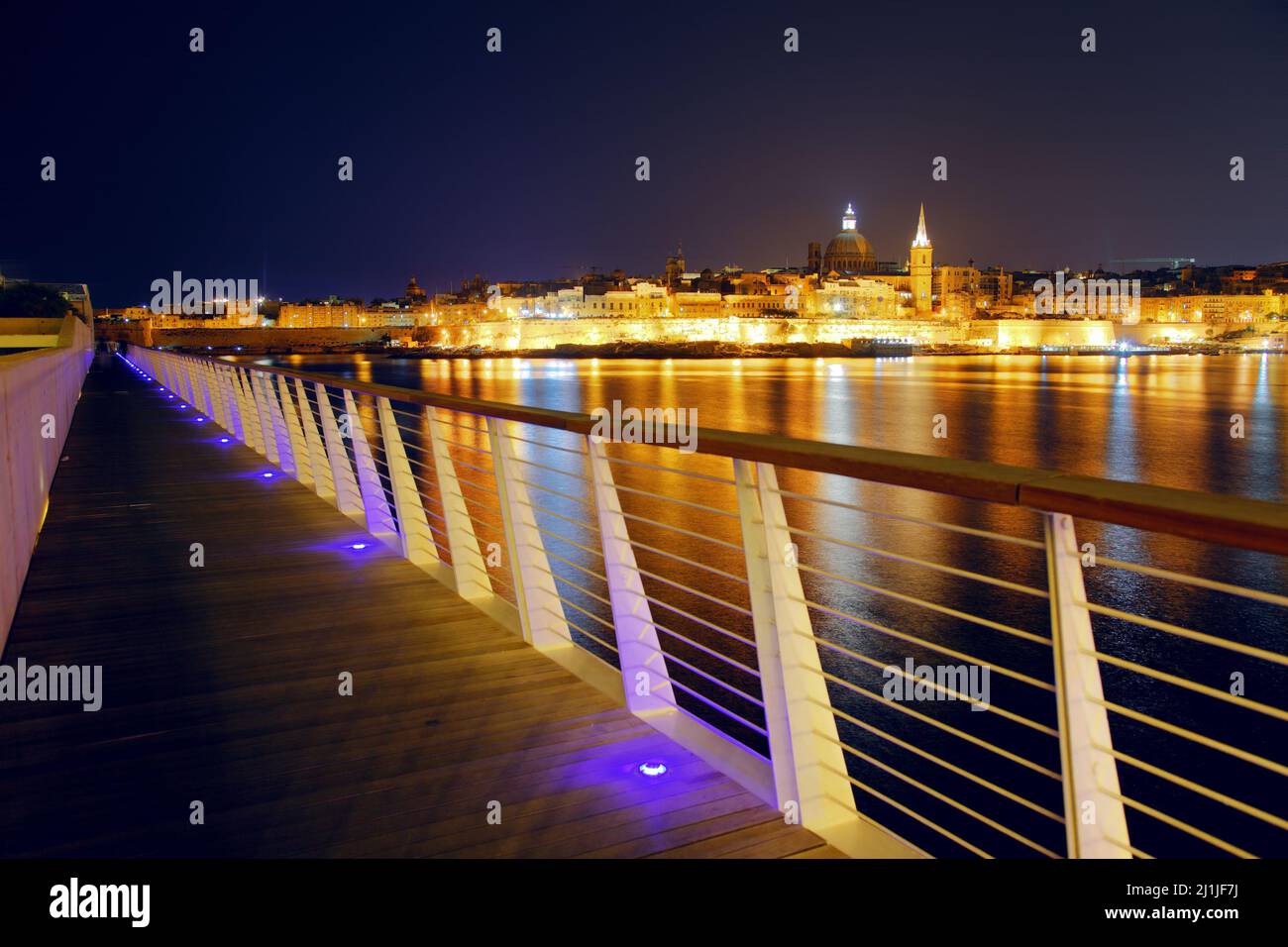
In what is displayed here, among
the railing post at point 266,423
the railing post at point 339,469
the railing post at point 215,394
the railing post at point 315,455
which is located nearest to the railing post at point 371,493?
the railing post at point 339,469

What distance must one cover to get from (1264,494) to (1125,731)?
59.8 feet

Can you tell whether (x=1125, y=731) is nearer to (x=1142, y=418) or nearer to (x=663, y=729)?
(x=663, y=729)

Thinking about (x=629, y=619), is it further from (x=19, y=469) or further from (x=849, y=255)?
(x=849, y=255)

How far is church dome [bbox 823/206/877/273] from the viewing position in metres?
157

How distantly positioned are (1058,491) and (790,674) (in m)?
0.93

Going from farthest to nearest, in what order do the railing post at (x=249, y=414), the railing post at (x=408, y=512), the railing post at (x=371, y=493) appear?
the railing post at (x=249, y=414) < the railing post at (x=371, y=493) < the railing post at (x=408, y=512)

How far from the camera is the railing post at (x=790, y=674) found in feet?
7.44

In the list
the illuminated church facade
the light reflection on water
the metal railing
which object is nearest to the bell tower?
the illuminated church facade

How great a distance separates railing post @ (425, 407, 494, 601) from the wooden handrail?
2.38 metres

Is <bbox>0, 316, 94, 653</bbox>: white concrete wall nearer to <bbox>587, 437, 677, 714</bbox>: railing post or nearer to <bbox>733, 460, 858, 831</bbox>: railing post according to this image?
<bbox>587, 437, 677, 714</bbox>: railing post

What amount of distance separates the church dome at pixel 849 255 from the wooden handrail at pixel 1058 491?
521 feet

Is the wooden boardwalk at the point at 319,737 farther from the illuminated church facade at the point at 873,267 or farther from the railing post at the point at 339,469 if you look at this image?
the illuminated church facade at the point at 873,267
